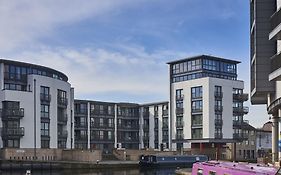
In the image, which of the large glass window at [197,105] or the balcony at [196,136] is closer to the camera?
the balcony at [196,136]

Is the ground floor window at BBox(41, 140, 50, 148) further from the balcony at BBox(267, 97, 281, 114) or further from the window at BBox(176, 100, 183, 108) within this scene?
the balcony at BBox(267, 97, 281, 114)

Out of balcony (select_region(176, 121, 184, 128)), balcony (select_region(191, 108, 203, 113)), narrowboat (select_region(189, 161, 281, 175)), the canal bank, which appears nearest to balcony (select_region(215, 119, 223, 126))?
balcony (select_region(191, 108, 203, 113))

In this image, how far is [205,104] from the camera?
78.4m

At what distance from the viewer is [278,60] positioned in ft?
93.0

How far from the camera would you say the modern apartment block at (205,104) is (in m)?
78.6

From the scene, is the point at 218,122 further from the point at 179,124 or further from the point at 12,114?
the point at 12,114

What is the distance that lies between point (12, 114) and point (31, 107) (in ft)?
9.51

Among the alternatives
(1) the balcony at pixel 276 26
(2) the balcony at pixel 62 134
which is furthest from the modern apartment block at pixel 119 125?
(1) the balcony at pixel 276 26

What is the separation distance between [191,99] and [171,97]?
485cm

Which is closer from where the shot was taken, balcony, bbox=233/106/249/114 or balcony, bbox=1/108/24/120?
balcony, bbox=1/108/24/120

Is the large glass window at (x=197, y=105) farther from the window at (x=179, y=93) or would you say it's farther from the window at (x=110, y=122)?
the window at (x=110, y=122)

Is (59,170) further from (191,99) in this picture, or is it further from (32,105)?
(191,99)

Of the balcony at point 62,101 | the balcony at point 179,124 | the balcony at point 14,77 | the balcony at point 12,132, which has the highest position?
the balcony at point 14,77

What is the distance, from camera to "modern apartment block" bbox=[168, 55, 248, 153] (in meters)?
78.6
